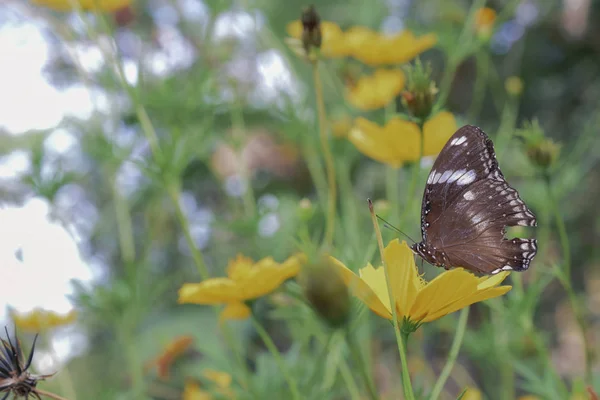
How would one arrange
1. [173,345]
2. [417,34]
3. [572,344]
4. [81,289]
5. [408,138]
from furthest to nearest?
[572,344]
[417,34]
[173,345]
[81,289]
[408,138]

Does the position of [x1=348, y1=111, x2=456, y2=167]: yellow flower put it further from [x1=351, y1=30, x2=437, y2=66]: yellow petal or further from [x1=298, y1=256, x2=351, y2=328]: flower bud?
[x1=298, y1=256, x2=351, y2=328]: flower bud

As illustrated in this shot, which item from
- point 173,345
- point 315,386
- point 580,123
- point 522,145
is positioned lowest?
point 315,386

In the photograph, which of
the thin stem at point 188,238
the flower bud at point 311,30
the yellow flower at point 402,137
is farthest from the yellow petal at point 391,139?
the thin stem at point 188,238

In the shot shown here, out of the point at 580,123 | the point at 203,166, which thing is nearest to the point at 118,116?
the point at 203,166

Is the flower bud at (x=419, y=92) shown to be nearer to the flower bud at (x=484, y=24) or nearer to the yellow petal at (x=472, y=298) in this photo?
the yellow petal at (x=472, y=298)

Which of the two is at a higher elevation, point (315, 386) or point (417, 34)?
point (417, 34)

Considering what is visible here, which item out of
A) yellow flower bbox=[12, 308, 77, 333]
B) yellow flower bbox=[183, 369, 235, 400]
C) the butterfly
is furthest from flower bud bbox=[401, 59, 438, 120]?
yellow flower bbox=[12, 308, 77, 333]

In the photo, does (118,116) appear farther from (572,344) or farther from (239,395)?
(572,344)
